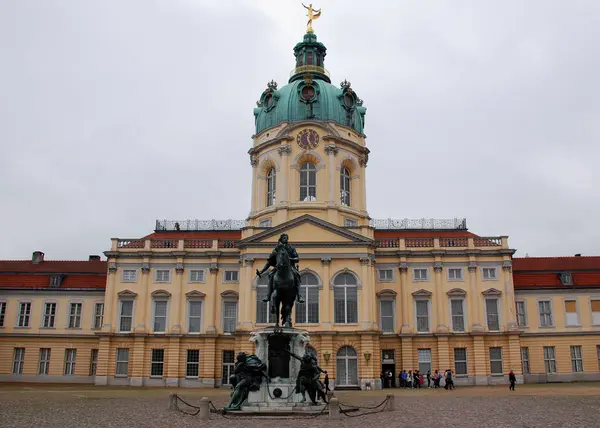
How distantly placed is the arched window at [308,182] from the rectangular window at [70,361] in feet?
79.1

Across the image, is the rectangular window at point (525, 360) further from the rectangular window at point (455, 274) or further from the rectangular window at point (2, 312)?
the rectangular window at point (2, 312)

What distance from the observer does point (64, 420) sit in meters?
20.7

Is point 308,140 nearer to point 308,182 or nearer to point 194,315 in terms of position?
point 308,182

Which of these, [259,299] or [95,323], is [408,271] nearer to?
[259,299]

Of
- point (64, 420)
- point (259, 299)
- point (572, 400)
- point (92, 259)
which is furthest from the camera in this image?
point (92, 259)

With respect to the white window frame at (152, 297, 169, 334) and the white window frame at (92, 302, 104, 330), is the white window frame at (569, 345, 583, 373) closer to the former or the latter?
the white window frame at (152, 297, 169, 334)

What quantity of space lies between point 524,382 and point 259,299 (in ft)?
74.6

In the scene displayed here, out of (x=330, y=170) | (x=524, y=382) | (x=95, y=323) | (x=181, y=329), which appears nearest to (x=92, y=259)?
(x=95, y=323)

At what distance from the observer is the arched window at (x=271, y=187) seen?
5246cm

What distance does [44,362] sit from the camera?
53.5m

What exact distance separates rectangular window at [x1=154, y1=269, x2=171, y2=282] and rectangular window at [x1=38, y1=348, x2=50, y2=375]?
482 inches

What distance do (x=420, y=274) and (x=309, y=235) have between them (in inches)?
402

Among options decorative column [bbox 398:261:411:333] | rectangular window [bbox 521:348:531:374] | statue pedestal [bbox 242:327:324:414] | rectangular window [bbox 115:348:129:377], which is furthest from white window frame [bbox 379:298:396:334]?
statue pedestal [bbox 242:327:324:414]

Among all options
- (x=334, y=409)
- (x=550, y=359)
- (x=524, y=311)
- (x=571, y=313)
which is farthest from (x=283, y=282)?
(x=571, y=313)
